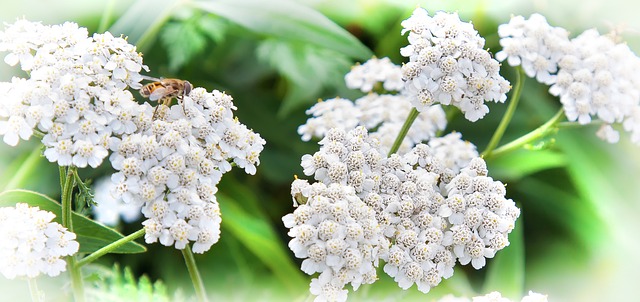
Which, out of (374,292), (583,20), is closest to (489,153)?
(374,292)

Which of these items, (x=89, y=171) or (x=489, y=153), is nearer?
(x=489, y=153)

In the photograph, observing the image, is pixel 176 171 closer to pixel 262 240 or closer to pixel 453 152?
pixel 453 152

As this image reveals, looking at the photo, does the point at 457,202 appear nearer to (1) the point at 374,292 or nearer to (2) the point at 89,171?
(1) the point at 374,292

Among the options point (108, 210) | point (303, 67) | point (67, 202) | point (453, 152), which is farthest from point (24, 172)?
point (453, 152)

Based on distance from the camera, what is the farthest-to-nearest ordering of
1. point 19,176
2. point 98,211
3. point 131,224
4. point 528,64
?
1. point 131,224
2. point 98,211
3. point 19,176
4. point 528,64

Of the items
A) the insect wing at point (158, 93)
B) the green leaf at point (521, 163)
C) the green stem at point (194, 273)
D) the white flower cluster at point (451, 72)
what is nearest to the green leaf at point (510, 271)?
the green leaf at point (521, 163)

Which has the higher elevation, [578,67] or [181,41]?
[181,41]

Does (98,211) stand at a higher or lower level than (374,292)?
higher

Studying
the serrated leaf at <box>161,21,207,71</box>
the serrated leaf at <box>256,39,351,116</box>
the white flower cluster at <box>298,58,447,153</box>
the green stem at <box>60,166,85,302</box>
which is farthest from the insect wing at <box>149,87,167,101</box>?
the serrated leaf at <box>256,39,351,116</box>
